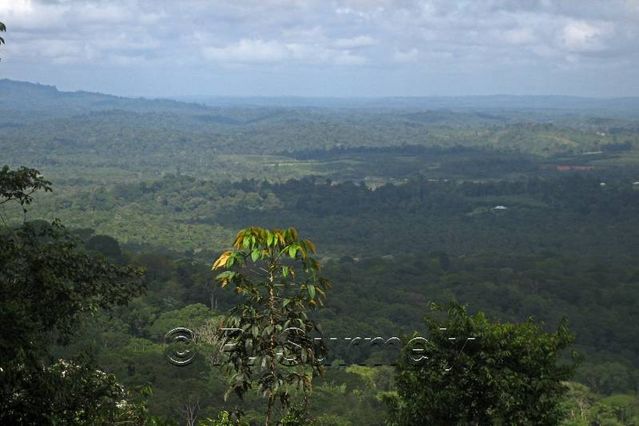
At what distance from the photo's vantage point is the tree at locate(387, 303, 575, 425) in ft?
49.5

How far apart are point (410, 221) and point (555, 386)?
119945mm

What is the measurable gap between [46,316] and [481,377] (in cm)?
826

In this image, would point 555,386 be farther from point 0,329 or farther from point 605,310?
point 605,310

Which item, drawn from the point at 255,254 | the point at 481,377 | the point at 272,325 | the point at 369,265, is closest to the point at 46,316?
the point at 272,325

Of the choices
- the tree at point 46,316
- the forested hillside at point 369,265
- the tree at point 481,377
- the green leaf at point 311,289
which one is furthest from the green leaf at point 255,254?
the tree at point 481,377

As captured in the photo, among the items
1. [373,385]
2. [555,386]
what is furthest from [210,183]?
[555,386]

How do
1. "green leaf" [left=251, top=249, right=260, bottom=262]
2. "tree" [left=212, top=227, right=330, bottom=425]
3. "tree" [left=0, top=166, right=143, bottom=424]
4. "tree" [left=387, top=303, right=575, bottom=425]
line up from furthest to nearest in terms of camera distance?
"tree" [left=387, top=303, right=575, bottom=425], "tree" [left=0, top=166, right=143, bottom=424], "tree" [left=212, top=227, right=330, bottom=425], "green leaf" [left=251, top=249, right=260, bottom=262]

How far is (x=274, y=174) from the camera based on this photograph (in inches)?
7441

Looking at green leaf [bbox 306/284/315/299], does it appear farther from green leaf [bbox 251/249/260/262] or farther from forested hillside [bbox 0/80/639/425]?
green leaf [bbox 251/249/260/262]

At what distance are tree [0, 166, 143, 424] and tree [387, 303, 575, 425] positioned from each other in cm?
589

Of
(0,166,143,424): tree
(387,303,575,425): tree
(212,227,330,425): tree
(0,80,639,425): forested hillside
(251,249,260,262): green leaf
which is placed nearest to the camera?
(251,249,260,262): green leaf

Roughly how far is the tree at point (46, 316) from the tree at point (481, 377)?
5889 mm

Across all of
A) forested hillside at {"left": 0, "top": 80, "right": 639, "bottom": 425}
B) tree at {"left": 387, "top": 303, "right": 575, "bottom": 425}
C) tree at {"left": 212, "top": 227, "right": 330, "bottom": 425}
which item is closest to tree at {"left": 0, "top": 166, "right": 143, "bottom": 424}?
forested hillside at {"left": 0, "top": 80, "right": 639, "bottom": 425}

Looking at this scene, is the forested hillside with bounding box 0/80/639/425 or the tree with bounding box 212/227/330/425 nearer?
the tree with bounding box 212/227/330/425
